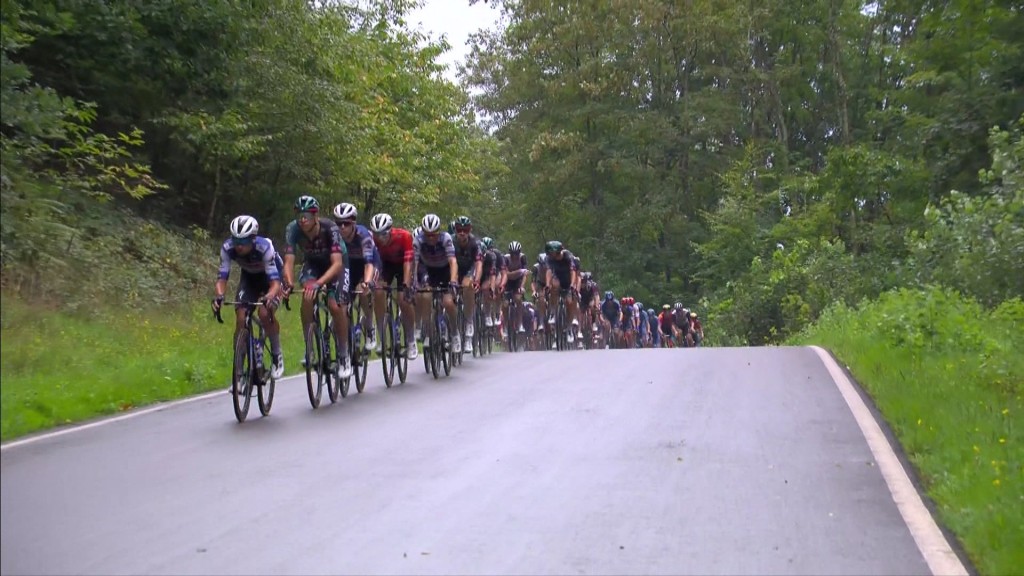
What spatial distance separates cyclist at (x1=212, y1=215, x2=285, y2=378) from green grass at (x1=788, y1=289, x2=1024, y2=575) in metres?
5.48

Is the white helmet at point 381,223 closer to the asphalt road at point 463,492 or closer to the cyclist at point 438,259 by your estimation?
the cyclist at point 438,259

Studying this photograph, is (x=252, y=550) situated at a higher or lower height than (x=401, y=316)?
lower

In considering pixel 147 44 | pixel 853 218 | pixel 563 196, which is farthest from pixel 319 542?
pixel 563 196

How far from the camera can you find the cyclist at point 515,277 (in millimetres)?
22828

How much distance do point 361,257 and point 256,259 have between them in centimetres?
260

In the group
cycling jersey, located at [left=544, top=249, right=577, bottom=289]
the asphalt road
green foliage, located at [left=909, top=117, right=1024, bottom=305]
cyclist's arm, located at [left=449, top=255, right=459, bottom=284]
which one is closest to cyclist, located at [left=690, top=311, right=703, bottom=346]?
green foliage, located at [left=909, top=117, right=1024, bottom=305]

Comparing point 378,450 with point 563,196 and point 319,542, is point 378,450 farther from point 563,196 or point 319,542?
point 563,196

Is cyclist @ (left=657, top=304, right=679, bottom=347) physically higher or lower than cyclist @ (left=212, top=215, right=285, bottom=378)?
lower

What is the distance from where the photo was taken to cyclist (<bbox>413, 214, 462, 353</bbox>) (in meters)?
15.6

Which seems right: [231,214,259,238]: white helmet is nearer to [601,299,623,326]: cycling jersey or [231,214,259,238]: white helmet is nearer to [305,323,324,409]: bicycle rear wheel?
[305,323,324,409]: bicycle rear wheel

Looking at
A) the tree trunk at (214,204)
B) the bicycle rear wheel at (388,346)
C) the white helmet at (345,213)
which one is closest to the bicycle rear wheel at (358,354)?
the bicycle rear wheel at (388,346)

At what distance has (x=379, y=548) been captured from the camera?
20.9ft

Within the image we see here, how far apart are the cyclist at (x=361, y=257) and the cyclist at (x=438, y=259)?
180 cm

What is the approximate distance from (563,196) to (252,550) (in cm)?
5234
